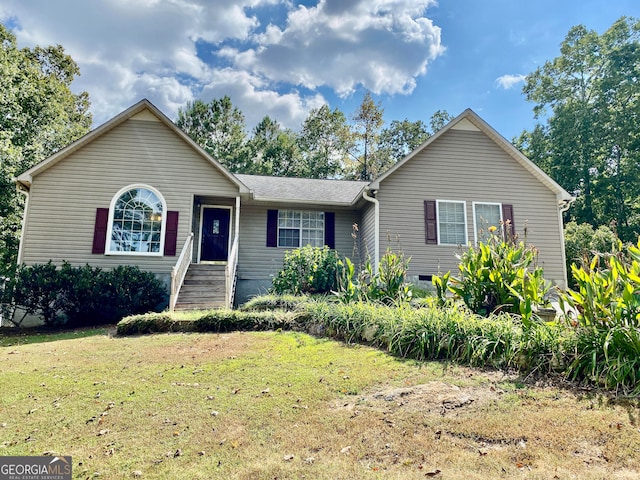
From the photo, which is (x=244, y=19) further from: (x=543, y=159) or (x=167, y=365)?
(x=543, y=159)

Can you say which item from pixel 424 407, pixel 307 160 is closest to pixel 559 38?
pixel 307 160

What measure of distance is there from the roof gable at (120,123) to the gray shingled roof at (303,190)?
5.73 feet

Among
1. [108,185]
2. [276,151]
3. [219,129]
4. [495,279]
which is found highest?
[219,129]

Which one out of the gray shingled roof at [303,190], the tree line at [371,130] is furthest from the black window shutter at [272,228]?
the tree line at [371,130]

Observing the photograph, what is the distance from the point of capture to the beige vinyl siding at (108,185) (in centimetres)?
1141

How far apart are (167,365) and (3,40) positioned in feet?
72.2

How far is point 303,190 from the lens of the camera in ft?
48.1

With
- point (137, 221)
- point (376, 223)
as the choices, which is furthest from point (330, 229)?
point (137, 221)

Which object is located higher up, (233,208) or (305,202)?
(305,202)

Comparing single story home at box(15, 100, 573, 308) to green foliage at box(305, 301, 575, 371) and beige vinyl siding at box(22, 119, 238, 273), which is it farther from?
green foliage at box(305, 301, 575, 371)

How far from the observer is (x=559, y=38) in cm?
2425

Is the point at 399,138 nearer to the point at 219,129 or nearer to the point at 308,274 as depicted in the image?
the point at 219,129

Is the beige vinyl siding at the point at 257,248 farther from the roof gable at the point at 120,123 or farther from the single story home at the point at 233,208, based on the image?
the roof gable at the point at 120,123

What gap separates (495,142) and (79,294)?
44.0 ft
